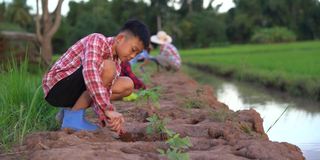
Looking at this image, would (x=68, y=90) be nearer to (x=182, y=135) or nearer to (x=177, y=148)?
(x=182, y=135)

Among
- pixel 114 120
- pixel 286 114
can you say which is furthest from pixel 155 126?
pixel 286 114

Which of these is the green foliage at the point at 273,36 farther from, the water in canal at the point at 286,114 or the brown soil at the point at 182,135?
the brown soil at the point at 182,135

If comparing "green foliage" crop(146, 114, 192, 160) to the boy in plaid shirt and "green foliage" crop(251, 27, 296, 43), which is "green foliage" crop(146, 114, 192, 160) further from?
"green foliage" crop(251, 27, 296, 43)

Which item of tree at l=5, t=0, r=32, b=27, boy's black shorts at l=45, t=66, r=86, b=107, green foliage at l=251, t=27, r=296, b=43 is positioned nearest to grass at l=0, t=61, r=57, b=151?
boy's black shorts at l=45, t=66, r=86, b=107

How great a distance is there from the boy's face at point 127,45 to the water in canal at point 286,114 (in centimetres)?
125

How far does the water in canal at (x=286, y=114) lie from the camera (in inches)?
160

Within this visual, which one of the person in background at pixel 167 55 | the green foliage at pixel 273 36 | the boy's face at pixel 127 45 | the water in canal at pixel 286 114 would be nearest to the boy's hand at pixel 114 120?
the boy's face at pixel 127 45

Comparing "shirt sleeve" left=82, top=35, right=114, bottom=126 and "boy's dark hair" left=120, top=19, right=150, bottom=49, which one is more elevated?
"boy's dark hair" left=120, top=19, right=150, bottom=49

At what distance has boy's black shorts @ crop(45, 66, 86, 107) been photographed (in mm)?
3131

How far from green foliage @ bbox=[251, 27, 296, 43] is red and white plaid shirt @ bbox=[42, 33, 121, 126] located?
36483 mm

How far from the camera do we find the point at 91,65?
2.94m

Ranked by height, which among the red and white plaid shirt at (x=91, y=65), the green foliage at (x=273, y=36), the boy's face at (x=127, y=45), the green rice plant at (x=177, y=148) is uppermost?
the boy's face at (x=127, y=45)

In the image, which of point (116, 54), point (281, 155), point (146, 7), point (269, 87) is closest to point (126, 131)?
point (116, 54)

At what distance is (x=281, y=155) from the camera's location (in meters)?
2.64
